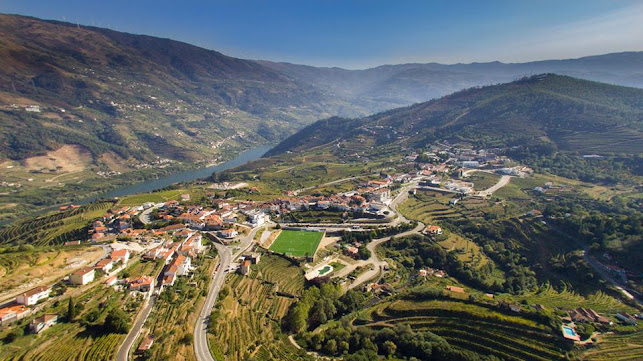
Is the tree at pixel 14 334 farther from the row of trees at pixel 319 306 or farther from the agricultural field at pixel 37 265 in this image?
the row of trees at pixel 319 306

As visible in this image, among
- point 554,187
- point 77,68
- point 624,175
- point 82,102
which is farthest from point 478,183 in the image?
point 77,68

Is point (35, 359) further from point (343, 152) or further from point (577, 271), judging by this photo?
point (343, 152)

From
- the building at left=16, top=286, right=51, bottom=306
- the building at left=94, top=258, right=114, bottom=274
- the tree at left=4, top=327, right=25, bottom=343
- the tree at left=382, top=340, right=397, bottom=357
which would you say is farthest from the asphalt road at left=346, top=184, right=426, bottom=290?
the tree at left=4, top=327, right=25, bottom=343

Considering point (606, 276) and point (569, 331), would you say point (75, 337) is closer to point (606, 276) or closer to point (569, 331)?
point (569, 331)

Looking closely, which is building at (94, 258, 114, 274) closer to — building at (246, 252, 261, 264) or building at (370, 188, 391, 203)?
building at (246, 252, 261, 264)

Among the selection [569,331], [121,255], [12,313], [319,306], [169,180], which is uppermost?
[12,313]

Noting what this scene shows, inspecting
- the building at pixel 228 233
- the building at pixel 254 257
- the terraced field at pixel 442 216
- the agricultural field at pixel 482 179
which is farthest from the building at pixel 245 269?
the agricultural field at pixel 482 179

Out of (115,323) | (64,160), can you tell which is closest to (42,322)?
(115,323)
